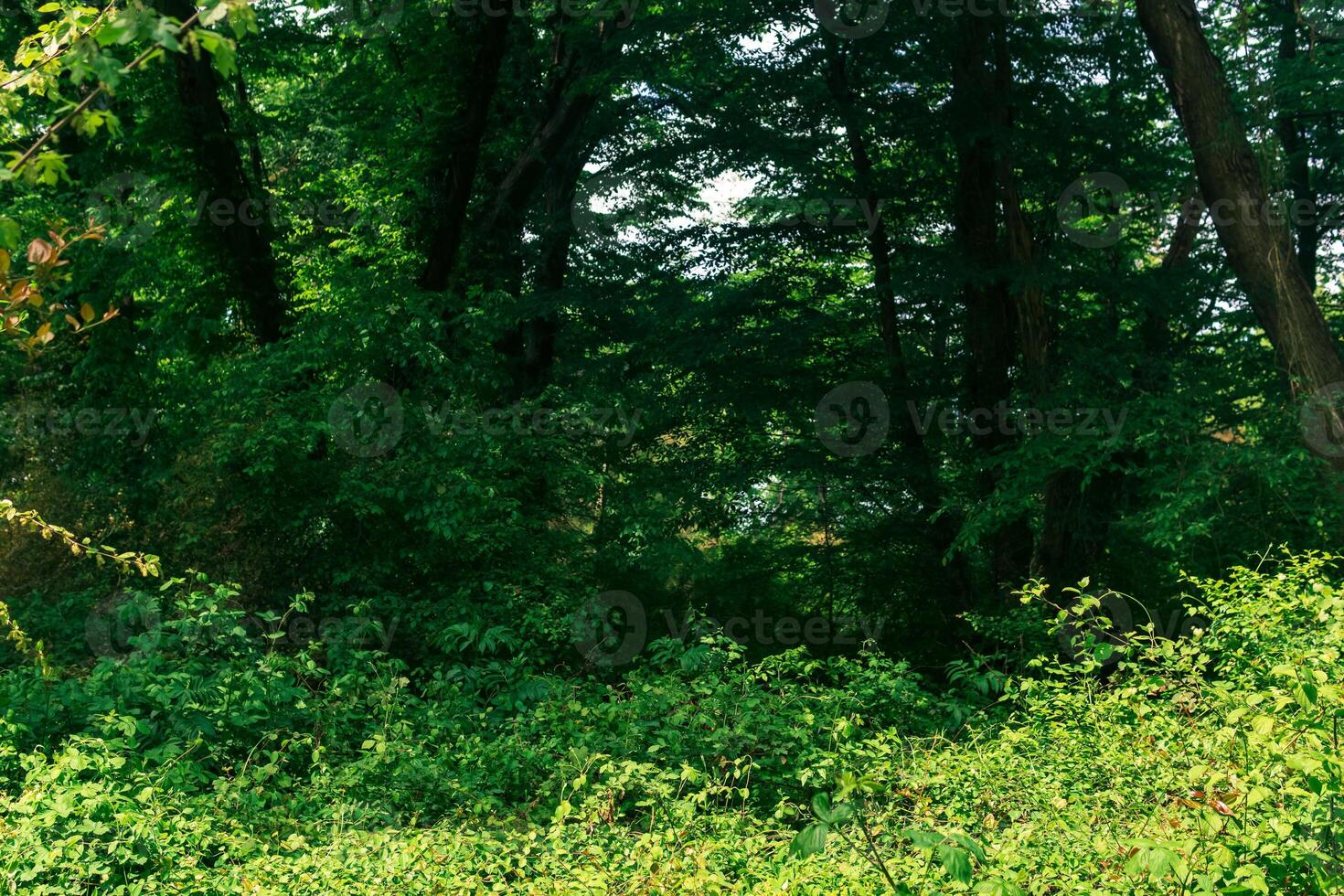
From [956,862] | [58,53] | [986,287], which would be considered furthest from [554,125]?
[956,862]

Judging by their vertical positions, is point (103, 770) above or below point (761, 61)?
below

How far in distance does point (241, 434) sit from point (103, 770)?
5096mm

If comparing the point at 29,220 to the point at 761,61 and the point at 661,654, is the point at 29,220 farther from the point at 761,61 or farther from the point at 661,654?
the point at 661,654

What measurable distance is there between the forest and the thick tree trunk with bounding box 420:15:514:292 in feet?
0.16

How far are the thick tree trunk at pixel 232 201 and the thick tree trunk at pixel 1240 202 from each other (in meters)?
9.26

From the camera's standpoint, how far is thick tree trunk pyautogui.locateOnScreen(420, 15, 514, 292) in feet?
43.0

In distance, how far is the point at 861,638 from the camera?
508 inches

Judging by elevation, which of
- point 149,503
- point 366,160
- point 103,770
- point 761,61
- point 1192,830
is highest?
point 761,61

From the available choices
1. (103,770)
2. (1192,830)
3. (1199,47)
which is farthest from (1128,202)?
(103,770)

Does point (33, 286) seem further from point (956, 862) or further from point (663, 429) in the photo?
point (663, 429)

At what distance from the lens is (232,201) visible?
1289 cm

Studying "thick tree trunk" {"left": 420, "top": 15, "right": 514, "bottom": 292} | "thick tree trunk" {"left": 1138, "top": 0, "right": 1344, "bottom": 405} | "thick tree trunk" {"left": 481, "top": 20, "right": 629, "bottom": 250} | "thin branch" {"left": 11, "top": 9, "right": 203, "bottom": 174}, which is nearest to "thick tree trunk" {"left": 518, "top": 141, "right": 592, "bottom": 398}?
"thick tree trunk" {"left": 481, "top": 20, "right": 629, "bottom": 250}

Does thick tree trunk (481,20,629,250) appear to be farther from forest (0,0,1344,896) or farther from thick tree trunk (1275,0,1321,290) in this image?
thick tree trunk (1275,0,1321,290)

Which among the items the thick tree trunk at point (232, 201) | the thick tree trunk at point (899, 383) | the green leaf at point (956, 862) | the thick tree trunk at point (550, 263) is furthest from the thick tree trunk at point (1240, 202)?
the thick tree trunk at point (232, 201)
